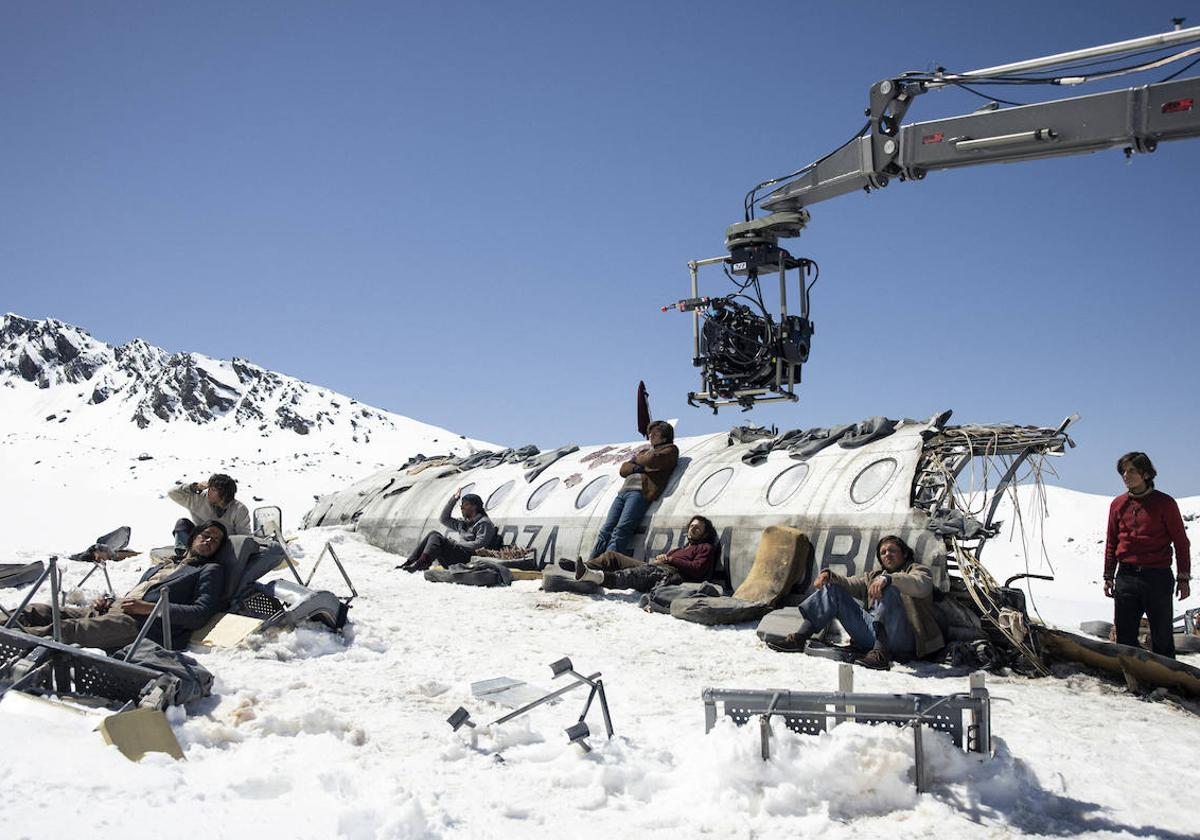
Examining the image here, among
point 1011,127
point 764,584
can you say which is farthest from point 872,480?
point 1011,127

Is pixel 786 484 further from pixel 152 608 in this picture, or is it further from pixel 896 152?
pixel 152 608

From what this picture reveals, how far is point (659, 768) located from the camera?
4625 mm

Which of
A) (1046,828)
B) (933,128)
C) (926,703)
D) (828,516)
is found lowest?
(1046,828)

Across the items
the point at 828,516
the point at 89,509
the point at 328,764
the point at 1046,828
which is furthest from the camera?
the point at 89,509

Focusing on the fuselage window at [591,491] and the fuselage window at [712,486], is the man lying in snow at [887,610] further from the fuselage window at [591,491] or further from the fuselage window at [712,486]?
the fuselage window at [591,491]

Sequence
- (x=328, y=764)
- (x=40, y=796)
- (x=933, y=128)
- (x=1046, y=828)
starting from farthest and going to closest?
(x=933, y=128) < (x=328, y=764) < (x=1046, y=828) < (x=40, y=796)

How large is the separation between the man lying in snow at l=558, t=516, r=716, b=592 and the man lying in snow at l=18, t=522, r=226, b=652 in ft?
13.9

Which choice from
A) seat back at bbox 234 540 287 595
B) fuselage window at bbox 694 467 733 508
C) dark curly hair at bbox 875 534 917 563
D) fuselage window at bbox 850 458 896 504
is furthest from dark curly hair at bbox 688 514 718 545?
seat back at bbox 234 540 287 595

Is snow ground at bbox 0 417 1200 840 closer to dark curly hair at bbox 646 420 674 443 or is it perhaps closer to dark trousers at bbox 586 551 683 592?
dark trousers at bbox 586 551 683 592

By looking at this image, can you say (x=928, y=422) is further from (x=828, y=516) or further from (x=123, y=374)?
(x=123, y=374)

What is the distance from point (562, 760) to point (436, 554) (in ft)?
25.2

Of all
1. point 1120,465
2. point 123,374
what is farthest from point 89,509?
point 123,374

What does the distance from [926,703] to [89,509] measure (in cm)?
1933

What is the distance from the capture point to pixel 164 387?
1609 inches
